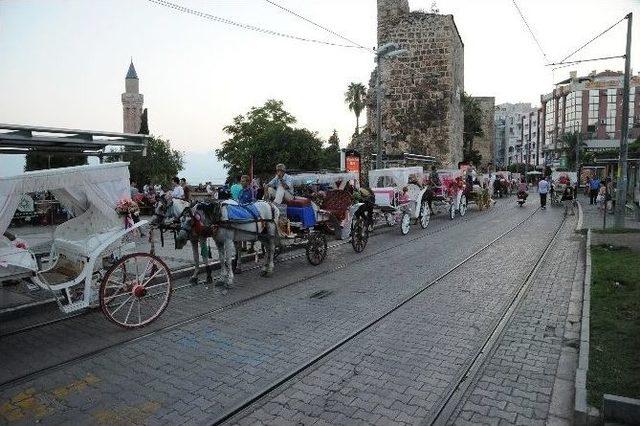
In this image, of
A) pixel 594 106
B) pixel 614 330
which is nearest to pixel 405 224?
pixel 614 330

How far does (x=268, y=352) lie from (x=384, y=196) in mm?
11443

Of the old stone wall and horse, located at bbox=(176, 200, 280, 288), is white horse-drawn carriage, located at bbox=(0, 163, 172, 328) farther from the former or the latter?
the old stone wall

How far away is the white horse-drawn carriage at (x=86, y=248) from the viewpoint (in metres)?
5.96

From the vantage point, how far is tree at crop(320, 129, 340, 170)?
2327 inches

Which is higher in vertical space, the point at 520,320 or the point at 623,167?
the point at 623,167

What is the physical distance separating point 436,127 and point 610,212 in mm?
13120

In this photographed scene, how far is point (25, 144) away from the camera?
790 cm

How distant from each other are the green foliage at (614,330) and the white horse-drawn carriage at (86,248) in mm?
5593

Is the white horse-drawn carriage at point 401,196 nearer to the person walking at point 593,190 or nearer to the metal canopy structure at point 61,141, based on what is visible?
the metal canopy structure at point 61,141

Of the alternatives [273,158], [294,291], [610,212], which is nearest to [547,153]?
[273,158]

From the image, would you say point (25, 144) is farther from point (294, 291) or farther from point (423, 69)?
point (423, 69)

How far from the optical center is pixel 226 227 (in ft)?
29.4

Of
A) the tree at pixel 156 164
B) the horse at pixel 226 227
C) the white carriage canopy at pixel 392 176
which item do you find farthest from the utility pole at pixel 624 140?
the tree at pixel 156 164

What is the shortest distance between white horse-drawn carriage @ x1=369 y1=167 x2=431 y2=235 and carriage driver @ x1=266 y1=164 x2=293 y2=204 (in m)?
5.17
